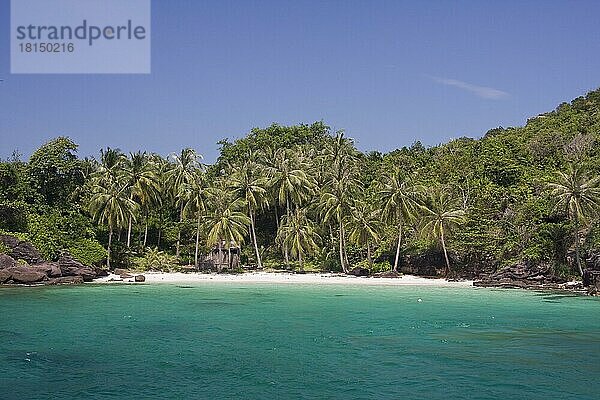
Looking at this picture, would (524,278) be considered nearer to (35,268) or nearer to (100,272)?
(100,272)

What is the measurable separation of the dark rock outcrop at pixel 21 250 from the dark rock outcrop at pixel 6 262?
55.2 inches

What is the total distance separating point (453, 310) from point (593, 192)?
57.7ft

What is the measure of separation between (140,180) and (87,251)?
10.7m

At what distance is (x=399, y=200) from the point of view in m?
51.9

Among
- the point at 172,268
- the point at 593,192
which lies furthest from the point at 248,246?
the point at 593,192

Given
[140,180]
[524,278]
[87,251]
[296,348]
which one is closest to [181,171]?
[140,180]

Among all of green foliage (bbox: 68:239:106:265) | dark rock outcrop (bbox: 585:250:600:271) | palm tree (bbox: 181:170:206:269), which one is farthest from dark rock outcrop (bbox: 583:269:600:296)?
green foliage (bbox: 68:239:106:265)

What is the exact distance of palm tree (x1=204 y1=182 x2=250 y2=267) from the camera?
2183 inches

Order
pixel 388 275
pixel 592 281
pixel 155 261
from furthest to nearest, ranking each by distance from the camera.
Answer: pixel 155 261 → pixel 388 275 → pixel 592 281

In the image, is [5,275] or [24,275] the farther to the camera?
[24,275]

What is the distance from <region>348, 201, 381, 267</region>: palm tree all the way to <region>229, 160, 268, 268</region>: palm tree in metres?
10.6

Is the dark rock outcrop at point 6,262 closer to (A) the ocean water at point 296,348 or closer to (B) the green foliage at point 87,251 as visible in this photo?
(A) the ocean water at point 296,348

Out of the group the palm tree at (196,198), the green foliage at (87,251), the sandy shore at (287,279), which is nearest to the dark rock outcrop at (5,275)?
the sandy shore at (287,279)

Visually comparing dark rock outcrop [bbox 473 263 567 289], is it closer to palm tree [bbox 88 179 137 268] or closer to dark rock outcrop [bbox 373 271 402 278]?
dark rock outcrop [bbox 373 271 402 278]
